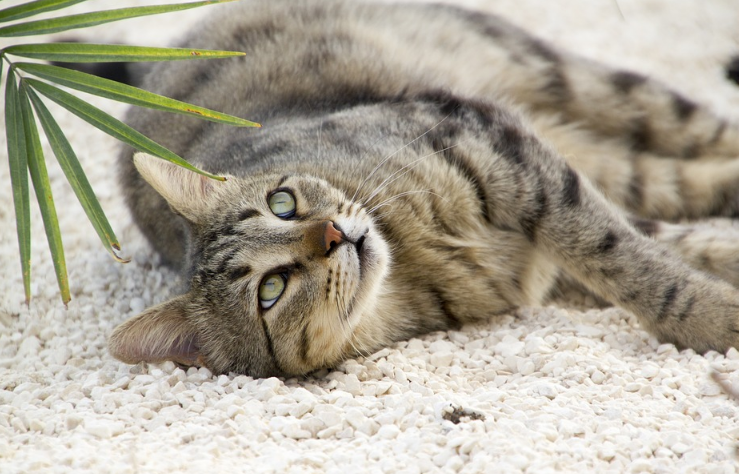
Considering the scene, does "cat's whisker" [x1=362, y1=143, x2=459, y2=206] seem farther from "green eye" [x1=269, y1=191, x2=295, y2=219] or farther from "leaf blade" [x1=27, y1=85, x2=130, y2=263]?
"leaf blade" [x1=27, y1=85, x2=130, y2=263]

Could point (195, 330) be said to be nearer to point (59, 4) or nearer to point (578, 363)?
point (59, 4)

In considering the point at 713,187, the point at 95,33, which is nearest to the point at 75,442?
the point at 713,187

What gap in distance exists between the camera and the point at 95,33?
511cm

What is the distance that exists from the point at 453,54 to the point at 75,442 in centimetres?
264

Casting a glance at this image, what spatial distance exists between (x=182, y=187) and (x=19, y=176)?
0.72 metres

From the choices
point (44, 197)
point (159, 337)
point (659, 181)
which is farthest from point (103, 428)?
point (659, 181)

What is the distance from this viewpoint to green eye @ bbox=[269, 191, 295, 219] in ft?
8.08

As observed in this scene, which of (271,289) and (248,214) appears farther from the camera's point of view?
(248,214)

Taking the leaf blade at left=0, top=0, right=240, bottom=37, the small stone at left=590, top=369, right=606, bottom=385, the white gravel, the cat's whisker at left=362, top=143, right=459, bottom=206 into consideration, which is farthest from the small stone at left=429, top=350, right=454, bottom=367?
the leaf blade at left=0, top=0, right=240, bottom=37

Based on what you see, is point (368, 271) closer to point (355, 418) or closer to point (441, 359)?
point (441, 359)

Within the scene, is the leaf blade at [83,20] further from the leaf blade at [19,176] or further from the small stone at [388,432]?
the small stone at [388,432]

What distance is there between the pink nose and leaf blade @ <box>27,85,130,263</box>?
60 centimetres

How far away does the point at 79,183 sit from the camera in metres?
1.95

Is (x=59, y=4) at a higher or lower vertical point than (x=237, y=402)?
higher
